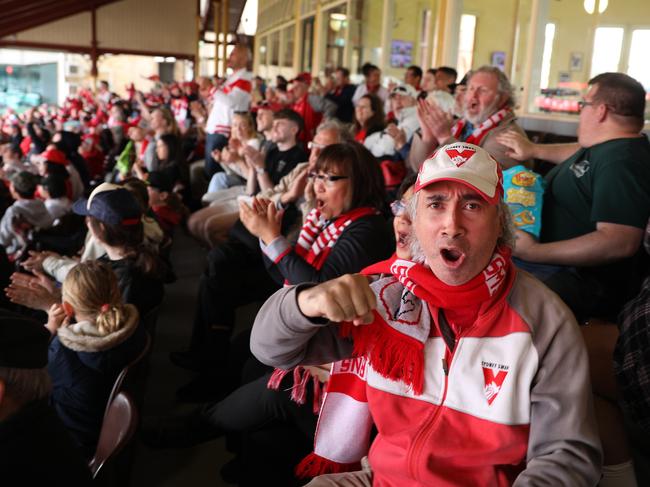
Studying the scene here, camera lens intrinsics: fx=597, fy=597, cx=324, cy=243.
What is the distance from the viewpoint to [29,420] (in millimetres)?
1209

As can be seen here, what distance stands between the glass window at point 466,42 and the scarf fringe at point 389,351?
20.0 feet

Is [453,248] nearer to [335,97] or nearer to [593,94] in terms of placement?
[593,94]

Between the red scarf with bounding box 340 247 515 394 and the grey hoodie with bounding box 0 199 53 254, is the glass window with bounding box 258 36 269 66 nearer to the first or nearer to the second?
the grey hoodie with bounding box 0 199 53 254

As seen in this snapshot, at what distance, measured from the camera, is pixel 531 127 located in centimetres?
511

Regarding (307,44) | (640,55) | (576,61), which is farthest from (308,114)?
(307,44)

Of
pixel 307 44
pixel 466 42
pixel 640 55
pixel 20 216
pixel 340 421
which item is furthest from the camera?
pixel 307 44

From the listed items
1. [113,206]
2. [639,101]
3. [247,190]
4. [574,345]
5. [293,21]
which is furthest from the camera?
[293,21]

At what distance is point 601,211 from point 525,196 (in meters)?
0.25

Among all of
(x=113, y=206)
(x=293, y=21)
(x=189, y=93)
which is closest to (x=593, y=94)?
(x=113, y=206)

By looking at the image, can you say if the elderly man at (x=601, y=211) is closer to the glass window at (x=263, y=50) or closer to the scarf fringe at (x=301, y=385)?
the scarf fringe at (x=301, y=385)

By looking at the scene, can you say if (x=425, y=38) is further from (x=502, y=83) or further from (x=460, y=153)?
(x=460, y=153)

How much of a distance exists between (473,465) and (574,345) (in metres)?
0.33

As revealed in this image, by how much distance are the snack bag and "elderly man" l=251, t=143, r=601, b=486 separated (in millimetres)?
840

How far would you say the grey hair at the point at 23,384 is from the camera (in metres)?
1.24
